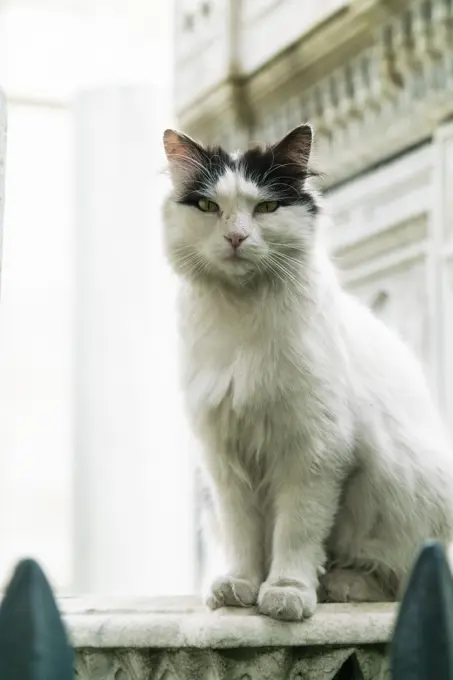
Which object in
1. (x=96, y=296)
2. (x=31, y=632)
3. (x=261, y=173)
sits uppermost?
(x=96, y=296)

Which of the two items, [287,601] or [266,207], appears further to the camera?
[266,207]

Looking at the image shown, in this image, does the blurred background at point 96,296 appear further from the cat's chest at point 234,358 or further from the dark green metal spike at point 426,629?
the dark green metal spike at point 426,629

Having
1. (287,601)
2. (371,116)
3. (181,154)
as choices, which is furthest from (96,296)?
(287,601)

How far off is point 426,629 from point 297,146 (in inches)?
34.7

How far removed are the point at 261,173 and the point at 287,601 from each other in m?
0.58

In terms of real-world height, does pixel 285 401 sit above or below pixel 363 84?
below

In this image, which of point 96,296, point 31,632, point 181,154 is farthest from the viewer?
point 96,296

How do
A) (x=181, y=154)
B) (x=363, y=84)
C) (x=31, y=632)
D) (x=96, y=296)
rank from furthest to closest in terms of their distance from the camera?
(x=96, y=296) < (x=363, y=84) < (x=181, y=154) < (x=31, y=632)

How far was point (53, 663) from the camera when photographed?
2.30 ft

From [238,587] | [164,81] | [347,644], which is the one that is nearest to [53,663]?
[347,644]

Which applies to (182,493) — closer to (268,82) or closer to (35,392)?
(35,392)

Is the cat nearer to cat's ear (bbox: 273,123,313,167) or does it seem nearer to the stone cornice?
cat's ear (bbox: 273,123,313,167)

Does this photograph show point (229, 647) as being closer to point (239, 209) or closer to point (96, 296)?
point (239, 209)

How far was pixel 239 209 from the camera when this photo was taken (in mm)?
1399
